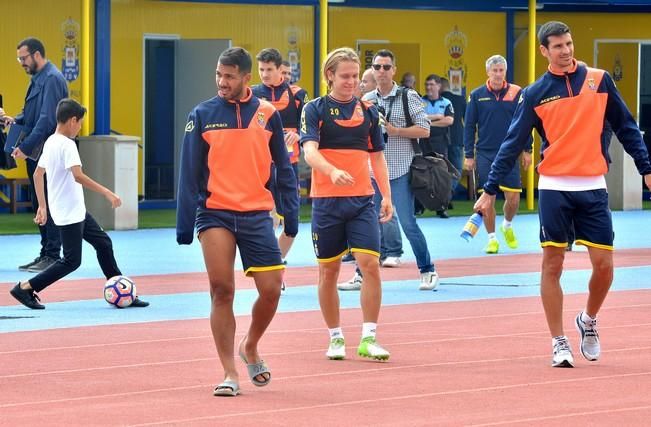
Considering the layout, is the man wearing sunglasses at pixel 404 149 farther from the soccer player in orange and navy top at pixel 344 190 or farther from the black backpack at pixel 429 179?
the soccer player in orange and navy top at pixel 344 190

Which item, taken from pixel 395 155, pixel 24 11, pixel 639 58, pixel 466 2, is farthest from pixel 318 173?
pixel 639 58

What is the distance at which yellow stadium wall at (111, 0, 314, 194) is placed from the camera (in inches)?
931

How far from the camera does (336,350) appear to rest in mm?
9555

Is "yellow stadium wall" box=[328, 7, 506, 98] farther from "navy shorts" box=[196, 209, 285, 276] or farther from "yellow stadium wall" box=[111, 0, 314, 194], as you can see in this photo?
"navy shorts" box=[196, 209, 285, 276]

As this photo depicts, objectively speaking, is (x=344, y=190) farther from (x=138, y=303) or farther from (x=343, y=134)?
(x=138, y=303)

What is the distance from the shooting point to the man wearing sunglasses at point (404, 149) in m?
13.6

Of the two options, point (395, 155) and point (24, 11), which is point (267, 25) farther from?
point (395, 155)

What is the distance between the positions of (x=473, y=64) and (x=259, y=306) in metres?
19.1

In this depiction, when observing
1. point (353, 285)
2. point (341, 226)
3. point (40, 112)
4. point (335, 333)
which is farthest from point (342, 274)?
point (335, 333)

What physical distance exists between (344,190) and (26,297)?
347cm

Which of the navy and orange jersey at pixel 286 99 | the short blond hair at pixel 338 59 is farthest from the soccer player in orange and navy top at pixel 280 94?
the short blond hair at pixel 338 59

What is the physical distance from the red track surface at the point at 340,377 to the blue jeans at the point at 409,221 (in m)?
1.82

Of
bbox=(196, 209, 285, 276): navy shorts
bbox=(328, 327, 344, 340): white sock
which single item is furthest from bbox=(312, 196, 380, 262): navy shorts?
bbox=(196, 209, 285, 276): navy shorts

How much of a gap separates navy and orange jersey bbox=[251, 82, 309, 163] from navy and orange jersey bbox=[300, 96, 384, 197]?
358cm
